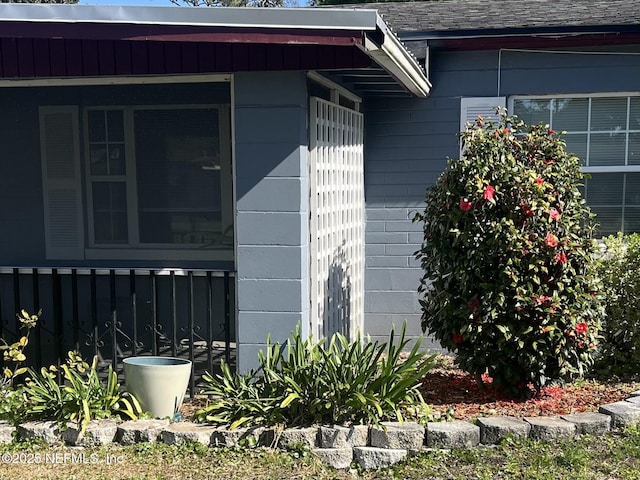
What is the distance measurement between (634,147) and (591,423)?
3474mm

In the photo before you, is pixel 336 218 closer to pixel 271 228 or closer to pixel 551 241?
pixel 271 228

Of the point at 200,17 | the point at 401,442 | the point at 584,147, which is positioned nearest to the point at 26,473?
the point at 401,442

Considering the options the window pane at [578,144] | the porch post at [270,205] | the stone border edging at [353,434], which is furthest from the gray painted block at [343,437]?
the window pane at [578,144]

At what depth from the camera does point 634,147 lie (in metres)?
6.97

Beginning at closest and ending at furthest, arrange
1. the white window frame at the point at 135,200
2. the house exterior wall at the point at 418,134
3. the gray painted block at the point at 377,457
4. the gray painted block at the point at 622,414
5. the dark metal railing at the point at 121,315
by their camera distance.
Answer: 1. the gray painted block at the point at 377,457
2. the gray painted block at the point at 622,414
3. the dark metal railing at the point at 121,315
4. the house exterior wall at the point at 418,134
5. the white window frame at the point at 135,200

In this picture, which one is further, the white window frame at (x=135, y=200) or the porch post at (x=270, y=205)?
the white window frame at (x=135, y=200)

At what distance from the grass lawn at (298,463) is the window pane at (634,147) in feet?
11.1

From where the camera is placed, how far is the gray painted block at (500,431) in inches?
176

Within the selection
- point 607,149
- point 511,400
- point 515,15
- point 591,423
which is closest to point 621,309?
point 511,400

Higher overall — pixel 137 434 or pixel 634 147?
pixel 634 147

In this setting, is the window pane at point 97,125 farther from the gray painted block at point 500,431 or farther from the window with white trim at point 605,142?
the gray painted block at point 500,431

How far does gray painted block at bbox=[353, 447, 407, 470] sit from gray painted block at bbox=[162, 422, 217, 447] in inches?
38.3

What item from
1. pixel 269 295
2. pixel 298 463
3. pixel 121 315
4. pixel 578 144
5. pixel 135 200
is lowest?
pixel 298 463

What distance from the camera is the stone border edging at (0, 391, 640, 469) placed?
439 cm
